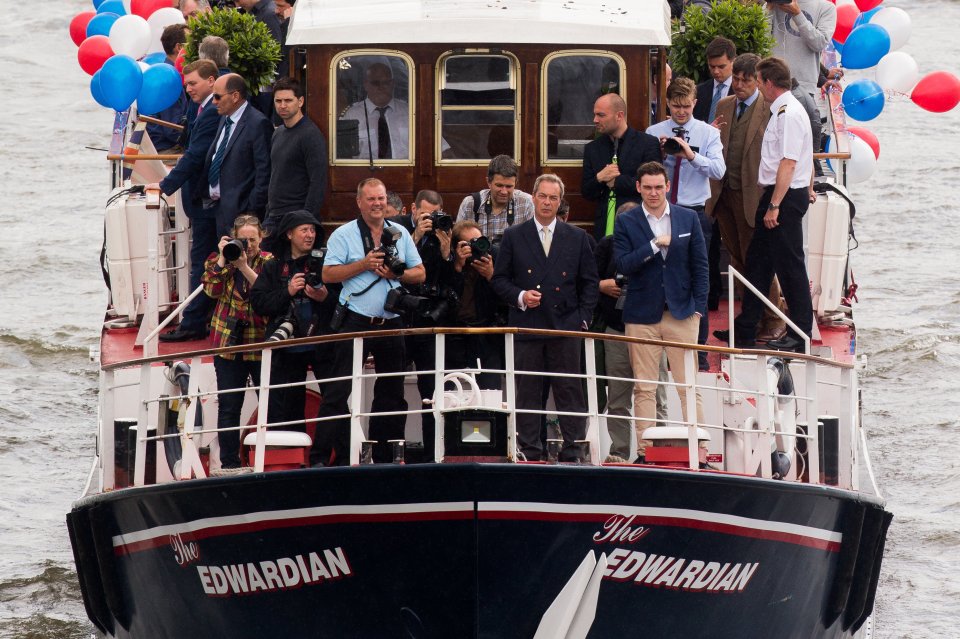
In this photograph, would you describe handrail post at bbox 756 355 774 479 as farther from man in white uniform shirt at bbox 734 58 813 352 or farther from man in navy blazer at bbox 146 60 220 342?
man in navy blazer at bbox 146 60 220 342

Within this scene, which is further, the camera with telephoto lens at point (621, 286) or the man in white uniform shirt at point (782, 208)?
the man in white uniform shirt at point (782, 208)

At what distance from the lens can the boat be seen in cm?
928

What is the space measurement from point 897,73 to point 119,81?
7374 millimetres

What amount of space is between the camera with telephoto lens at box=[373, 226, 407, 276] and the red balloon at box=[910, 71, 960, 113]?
25.1 feet

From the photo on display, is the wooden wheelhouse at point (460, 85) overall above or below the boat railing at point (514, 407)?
above

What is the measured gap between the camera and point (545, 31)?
12.6m

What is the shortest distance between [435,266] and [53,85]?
84.1ft

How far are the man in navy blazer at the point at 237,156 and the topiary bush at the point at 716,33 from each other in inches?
140

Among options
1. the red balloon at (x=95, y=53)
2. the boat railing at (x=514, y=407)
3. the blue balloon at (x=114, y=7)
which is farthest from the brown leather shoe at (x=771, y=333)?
the blue balloon at (x=114, y=7)

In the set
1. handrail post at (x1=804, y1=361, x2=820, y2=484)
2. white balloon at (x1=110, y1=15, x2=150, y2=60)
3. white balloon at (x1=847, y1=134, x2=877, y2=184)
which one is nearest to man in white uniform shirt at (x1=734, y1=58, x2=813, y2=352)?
handrail post at (x1=804, y1=361, x2=820, y2=484)

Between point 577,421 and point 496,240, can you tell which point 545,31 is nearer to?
point 496,240

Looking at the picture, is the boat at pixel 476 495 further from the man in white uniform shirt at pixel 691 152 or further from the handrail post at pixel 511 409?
the man in white uniform shirt at pixel 691 152

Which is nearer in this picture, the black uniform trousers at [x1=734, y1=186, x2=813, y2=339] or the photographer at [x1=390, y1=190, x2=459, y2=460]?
the photographer at [x1=390, y1=190, x2=459, y2=460]

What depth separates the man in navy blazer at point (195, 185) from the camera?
43.3 feet
